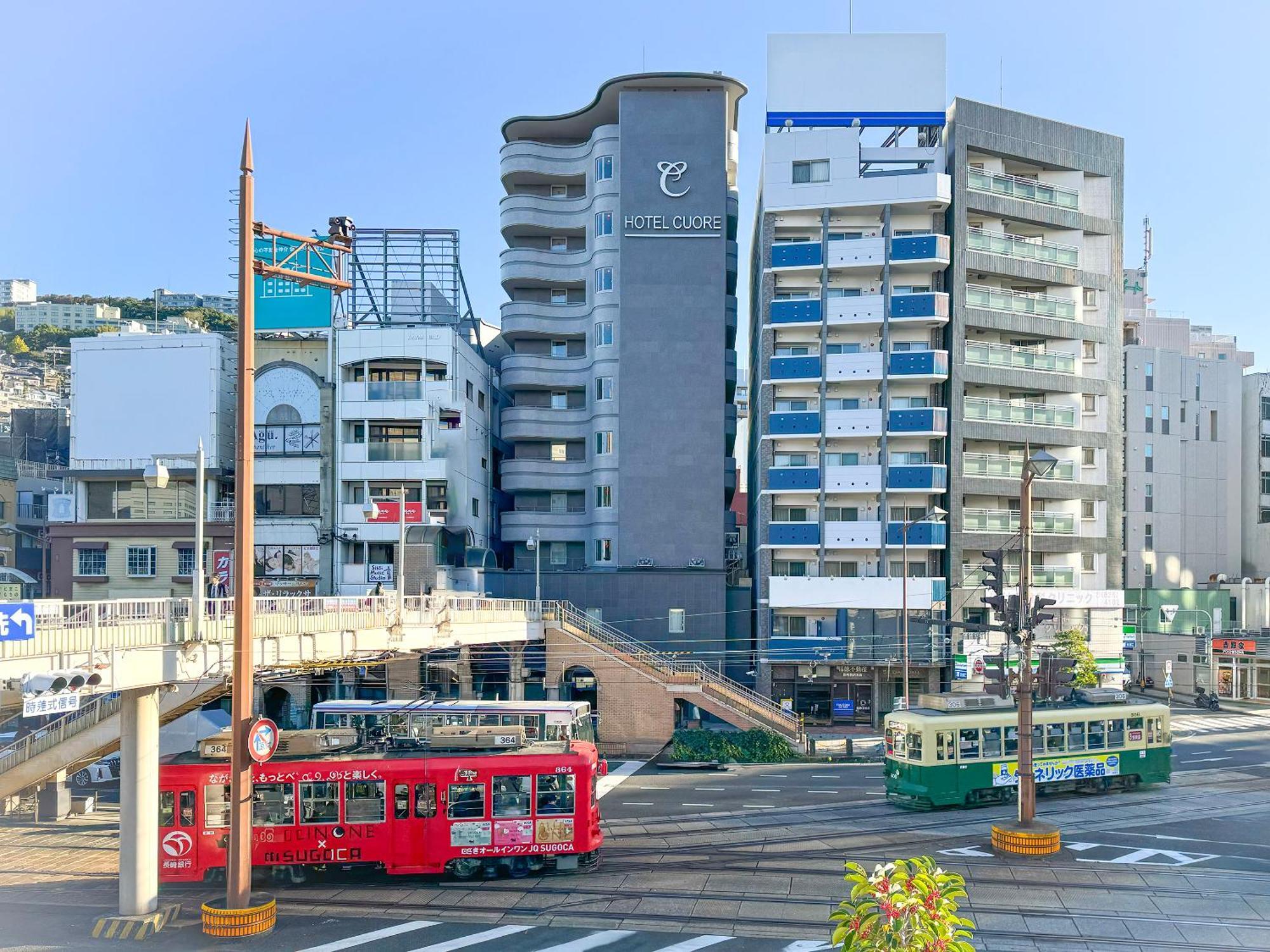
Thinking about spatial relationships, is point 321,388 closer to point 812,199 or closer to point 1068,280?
point 812,199

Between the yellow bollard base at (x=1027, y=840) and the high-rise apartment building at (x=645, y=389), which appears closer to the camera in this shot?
the yellow bollard base at (x=1027, y=840)

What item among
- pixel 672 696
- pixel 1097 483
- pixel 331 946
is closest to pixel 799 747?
pixel 672 696

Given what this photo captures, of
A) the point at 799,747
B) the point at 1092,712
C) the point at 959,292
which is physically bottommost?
the point at 799,747

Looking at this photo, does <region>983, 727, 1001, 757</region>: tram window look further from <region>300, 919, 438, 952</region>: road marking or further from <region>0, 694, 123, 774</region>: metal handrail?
<region>0, 694, 123, 774</region>: metal handrail

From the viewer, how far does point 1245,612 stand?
227 ft

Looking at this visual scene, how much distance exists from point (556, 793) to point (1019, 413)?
136 ft

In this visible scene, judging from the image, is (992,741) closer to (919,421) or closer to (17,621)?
(919,421)

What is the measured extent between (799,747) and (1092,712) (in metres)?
14.8

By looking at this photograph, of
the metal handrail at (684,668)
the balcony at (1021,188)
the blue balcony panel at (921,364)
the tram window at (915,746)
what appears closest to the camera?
the tram window at (915,746)

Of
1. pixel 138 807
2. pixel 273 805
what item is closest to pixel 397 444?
pixel 273 805

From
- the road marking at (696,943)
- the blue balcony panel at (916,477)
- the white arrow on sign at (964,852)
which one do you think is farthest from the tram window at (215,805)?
the blue balcony panel at (916,477)

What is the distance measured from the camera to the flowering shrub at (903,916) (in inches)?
440

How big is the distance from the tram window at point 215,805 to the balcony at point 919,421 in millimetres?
40759

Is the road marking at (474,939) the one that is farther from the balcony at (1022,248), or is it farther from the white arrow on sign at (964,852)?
the balcony at (1022,248)
